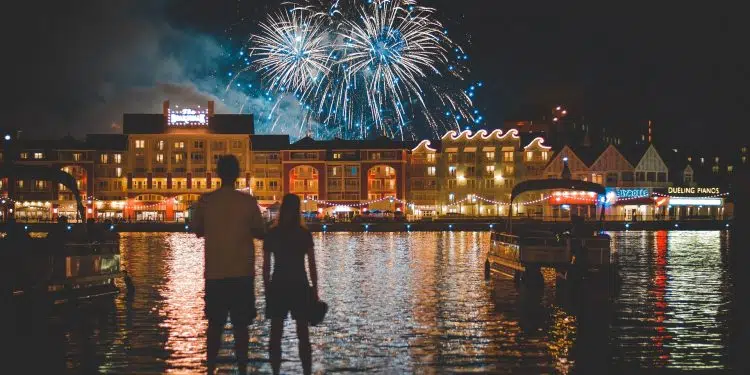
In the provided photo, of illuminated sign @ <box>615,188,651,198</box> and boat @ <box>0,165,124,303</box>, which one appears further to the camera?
illuminated sign @ <box>615,188,651,198</box>

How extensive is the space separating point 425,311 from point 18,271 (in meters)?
7.69

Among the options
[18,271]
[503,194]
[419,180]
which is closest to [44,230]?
[419,180]

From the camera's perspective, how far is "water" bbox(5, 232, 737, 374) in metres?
11.3

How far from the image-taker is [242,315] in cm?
922

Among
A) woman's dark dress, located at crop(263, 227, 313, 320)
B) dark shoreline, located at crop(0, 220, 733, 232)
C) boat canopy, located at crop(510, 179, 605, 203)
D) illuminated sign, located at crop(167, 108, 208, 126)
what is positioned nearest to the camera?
woman's dark dress, located at crop(263, 227, 313, 320)

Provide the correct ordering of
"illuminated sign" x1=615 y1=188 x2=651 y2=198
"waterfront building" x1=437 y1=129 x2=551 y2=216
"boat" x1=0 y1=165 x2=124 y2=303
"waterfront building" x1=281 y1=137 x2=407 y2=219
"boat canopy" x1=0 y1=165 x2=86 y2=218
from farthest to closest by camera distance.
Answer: "waterfront building" x1=281 y1=137 x2=407 y2=219
"waterfront building" x1=437 y1=129 x2=551 y2=216
"illuminated sign" x1=615 y1=188 x2=651 y2=198
"boat canopy" x1=0 y1=165 x2=86 y2=218
"boat" x1=0 y1=165 x2=124 y2=303

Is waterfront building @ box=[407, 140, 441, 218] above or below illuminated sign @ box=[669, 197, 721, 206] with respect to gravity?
above

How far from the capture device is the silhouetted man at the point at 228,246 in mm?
9133

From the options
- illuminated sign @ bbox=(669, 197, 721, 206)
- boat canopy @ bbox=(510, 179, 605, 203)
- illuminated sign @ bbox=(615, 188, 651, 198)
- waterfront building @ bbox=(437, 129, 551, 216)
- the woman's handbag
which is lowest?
the woman's handbag

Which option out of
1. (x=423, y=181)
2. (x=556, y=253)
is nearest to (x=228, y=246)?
(x=556, y=253)

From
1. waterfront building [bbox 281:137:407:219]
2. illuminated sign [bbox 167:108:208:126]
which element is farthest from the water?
illuminated sign [bbox 167:108:208:126]

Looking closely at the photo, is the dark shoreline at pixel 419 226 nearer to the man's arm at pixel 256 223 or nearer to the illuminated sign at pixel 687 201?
the illuminated sign at pixel 687 201

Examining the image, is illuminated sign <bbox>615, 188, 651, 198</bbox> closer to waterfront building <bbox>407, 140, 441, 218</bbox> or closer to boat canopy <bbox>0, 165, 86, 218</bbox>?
waterfront building <bbox>407, 140, 441, 218</bbox>

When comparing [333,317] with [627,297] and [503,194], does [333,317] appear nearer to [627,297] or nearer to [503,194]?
[627,297]
